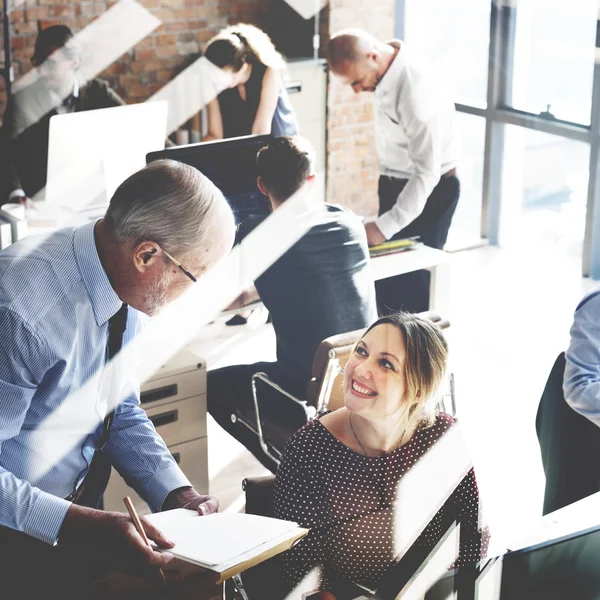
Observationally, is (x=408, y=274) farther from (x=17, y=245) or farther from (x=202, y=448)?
(x=17, y=245)

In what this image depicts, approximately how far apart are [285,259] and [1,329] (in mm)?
1598

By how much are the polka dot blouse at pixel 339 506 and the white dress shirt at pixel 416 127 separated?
2.21 metres

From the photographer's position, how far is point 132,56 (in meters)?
5.94

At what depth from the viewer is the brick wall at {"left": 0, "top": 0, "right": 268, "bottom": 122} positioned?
553 centimetres

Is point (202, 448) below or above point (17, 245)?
below

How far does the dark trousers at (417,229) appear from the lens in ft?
13.9

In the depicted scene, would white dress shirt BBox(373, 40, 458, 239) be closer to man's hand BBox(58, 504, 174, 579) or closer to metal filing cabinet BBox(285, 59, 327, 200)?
metal filing cabinet BBox(285, 59, 327, 200)

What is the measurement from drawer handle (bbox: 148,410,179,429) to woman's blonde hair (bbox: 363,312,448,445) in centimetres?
115

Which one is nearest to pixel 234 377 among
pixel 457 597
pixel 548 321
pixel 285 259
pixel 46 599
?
pixel 285 259

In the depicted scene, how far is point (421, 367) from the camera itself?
7.79 feet

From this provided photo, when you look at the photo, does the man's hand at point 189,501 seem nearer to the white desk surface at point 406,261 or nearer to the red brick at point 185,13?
the white desk surface at point 406,261

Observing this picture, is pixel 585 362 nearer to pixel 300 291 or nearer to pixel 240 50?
pixel 300 291

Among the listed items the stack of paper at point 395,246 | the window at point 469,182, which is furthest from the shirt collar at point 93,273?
the window at point 469,182

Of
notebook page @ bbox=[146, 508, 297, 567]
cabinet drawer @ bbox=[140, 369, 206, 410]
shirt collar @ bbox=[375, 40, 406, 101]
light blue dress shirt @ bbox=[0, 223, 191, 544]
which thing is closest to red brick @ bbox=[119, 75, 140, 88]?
shirt collar @ bbox=[375, 40, 406, 101]
